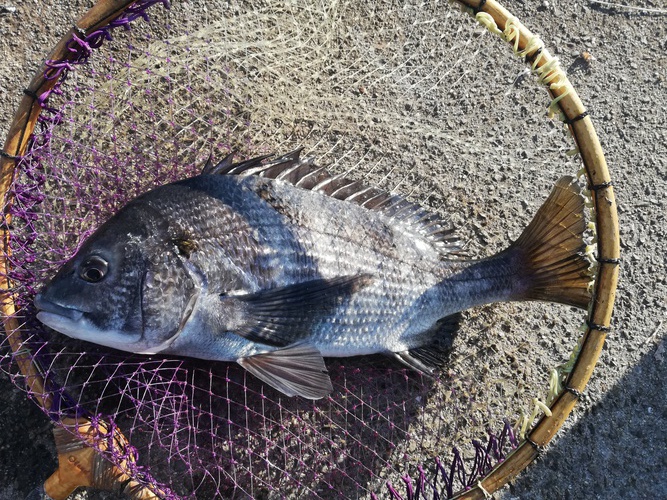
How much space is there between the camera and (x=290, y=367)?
2.03m

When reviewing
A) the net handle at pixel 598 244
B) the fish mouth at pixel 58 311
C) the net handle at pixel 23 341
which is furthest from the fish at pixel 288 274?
the net handle at pixel 23 341

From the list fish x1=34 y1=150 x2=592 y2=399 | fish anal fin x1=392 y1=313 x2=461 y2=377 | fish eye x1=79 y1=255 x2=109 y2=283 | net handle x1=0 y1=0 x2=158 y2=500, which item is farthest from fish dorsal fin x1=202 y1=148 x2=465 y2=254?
net handle x1=0 y1=0 x2=158 y2=500

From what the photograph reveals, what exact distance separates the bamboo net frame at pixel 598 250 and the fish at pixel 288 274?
0.13 metres

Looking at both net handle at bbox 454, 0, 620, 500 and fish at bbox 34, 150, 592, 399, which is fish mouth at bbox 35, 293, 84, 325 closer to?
fish at bbox 34, 150, 592, 399

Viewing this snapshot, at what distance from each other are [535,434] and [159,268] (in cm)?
144

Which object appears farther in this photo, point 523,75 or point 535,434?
point 523,75

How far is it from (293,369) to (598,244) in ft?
3.89

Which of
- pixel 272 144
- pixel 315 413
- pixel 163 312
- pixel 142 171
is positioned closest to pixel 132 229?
pixel 163 312

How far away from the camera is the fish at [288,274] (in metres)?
1.92

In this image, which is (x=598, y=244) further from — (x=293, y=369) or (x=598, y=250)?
(x=293, y=369)

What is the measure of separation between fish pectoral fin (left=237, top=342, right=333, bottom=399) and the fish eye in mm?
564

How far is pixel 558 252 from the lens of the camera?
216cm

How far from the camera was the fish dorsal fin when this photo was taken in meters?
2.19

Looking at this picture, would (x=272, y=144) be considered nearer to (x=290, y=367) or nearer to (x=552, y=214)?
(x=290, y=367)
